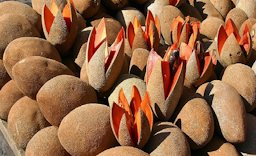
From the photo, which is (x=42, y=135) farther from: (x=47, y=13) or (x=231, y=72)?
(x=231, y=72)

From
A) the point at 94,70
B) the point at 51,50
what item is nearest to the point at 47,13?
the point at 51,50

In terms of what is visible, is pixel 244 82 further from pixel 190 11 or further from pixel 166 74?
pixel 190 11

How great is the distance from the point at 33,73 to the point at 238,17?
80 cm

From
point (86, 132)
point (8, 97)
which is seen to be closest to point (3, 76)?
point (8, 97)

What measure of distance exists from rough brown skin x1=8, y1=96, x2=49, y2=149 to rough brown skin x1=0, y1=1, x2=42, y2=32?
0.97 feet

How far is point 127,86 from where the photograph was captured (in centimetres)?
92

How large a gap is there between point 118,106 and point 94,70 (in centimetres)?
17

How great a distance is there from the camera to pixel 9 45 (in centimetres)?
102

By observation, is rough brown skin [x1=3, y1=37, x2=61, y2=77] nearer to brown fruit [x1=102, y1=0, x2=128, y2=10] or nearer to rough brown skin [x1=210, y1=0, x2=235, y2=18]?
brown fruit [x1=102, y1=0, x2=128, y2=10]

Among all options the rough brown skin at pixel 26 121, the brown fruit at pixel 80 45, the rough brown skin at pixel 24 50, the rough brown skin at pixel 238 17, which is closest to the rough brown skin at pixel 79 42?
the brown fruit at pixel 80 45

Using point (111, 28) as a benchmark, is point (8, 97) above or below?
below

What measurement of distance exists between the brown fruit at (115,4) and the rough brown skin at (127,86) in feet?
1.62

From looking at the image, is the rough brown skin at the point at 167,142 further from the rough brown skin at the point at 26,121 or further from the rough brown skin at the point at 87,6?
the rough brown skin at the point at 87,6

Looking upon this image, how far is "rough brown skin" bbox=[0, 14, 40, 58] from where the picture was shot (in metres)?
1.07
